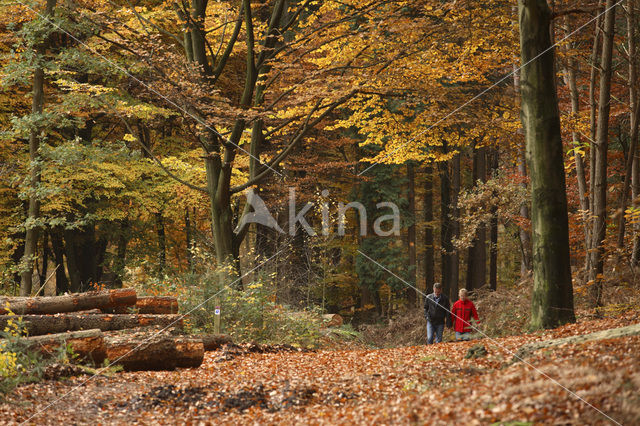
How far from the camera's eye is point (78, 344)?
26.1 feet

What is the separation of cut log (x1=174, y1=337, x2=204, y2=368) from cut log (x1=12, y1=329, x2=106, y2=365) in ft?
3.87

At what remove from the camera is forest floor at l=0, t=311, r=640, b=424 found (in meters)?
4.27

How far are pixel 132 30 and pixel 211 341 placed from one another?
28.2 ft

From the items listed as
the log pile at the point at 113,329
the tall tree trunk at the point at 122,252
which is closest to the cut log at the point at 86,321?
the log pile at the point at 113,329

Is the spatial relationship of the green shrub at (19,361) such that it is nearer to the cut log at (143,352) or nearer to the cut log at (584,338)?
the cut log at (143,352)

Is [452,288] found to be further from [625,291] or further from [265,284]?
[625,291]

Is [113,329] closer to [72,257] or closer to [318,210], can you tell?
[318,210]

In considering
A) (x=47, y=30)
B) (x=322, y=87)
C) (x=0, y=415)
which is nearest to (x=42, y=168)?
(x=47, y=30)

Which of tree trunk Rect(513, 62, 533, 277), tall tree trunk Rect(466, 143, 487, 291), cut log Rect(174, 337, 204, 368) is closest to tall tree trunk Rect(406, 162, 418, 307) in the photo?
tall tree trunk Rect(466, 143, 487, 291)

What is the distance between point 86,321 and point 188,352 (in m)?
2.05

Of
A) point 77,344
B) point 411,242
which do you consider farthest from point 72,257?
point 411,242

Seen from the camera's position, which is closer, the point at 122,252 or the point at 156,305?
the point at 156,305

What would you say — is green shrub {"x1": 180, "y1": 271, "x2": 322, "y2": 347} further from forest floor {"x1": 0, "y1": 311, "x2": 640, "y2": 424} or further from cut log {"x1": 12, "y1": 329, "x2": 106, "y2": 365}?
cut log {"x1": 12, "y1": 329, "x2": 106, "y2": 365}

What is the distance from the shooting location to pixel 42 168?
1560 cm
